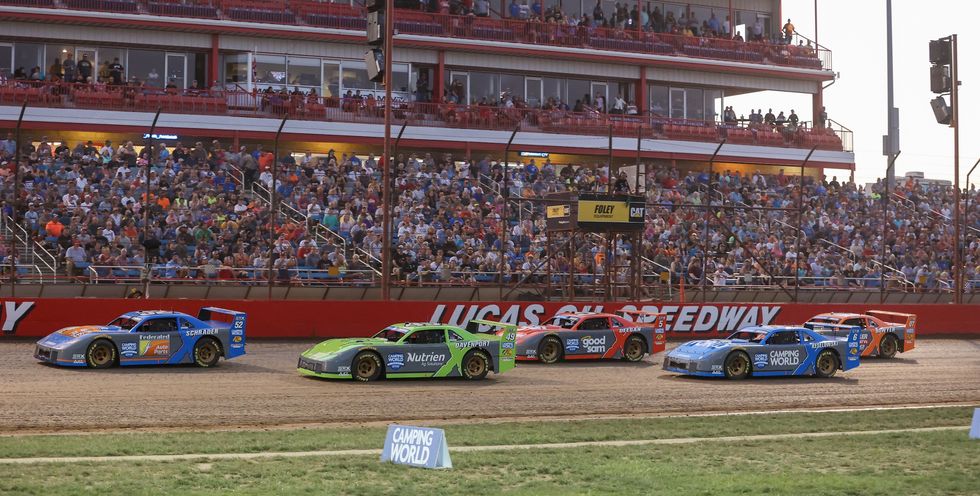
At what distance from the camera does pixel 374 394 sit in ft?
65.6

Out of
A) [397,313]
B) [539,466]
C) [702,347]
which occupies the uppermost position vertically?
[397,313]

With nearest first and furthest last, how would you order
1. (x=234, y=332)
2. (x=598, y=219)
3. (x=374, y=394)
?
(x=374, y=394) → (x=234, y=332) → (x=598, y=219)

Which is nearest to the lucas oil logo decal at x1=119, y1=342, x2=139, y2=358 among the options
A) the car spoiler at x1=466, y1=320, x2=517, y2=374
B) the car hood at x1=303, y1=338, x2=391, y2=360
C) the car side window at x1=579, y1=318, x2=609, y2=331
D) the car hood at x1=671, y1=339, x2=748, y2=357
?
the car hood at x1=303, y1=338, x2=391, y2=360

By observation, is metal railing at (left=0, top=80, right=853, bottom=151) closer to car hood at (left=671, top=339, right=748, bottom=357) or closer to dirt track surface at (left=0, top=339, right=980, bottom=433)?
car hood at (left=671, top=339, right=748, bottom=357)

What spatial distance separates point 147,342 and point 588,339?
9.20m

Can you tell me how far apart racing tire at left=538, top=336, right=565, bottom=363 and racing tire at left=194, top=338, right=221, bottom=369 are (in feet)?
22.0

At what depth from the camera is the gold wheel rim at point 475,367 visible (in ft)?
74.8

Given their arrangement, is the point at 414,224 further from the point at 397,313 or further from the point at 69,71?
the point at 69,71

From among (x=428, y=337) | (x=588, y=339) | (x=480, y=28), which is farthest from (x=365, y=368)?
(x=480, y=28)

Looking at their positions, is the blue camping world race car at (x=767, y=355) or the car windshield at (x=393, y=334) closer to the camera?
the car windshield at (x=393, y=334)

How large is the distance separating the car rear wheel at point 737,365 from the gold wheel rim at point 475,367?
4.83m

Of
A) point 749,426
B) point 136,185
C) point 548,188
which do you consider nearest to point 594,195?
point 548,188

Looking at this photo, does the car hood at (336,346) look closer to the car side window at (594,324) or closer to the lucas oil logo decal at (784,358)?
the car side window at (594,324)

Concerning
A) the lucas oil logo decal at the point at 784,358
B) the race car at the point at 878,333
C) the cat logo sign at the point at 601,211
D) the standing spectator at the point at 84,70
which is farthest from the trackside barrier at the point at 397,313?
the standing spectator at the point at 84,70
